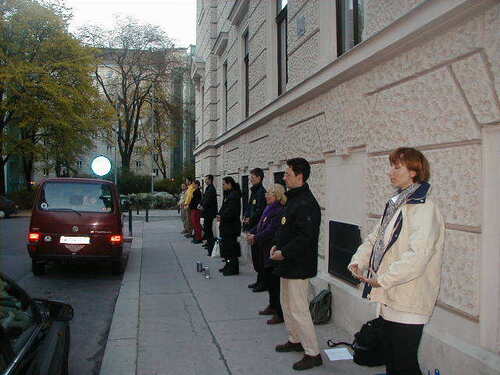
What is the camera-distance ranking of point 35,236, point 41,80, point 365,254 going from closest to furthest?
point 365,254, point 35,236, point 41,80

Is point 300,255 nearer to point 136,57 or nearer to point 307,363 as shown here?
point 307,363

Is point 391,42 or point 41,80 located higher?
point 41,80

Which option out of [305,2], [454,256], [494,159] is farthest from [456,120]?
[305,2]

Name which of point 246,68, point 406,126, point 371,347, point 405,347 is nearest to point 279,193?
point 406,126

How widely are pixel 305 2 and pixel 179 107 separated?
116 feet

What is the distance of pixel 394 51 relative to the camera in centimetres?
446

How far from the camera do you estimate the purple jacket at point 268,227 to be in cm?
589

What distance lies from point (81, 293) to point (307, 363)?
472 cm

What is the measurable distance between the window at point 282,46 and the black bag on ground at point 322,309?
446 cm

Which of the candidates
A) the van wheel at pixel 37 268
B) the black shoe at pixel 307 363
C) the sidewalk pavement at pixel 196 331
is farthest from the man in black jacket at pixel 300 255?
the van wheel at pixel 37 268

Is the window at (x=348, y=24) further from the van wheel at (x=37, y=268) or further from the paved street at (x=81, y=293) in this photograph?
the van wheel at (x=37, y=268)

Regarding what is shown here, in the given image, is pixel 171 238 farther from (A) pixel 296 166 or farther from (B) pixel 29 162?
(B) pixel 29 162

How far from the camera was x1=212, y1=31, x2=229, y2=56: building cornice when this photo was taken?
1393cm

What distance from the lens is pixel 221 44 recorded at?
14.5 meters
